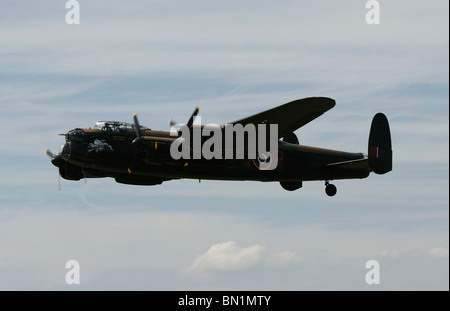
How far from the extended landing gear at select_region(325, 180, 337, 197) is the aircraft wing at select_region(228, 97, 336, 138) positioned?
532cm

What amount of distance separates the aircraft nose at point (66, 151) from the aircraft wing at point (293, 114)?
7.28 metres

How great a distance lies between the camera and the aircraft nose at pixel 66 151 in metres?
31.9

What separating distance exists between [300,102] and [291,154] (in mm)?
5858

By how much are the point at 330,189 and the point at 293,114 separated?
6.86 m

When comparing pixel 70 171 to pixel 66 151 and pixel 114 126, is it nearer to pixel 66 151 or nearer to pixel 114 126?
pixel 66 151

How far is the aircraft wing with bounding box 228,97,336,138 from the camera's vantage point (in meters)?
29.6

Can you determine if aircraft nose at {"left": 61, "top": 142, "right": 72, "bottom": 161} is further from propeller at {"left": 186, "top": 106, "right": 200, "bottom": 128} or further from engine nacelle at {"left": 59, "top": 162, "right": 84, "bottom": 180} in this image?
propeller at {"left": 186, "top": 106, "right": 200, "bottom": 128}

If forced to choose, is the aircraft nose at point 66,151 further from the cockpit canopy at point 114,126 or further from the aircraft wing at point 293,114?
the aircraft wing at point 293,114

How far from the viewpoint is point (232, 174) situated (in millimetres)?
34125

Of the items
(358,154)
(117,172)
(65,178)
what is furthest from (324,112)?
(65,178)

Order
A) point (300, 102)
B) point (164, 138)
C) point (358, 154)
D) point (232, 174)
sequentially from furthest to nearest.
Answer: point (358, 154)
point (232, 174)
point (164, 138)
point (300, 102)

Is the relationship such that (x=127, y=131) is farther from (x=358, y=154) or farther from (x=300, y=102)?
(x=358, y=154)

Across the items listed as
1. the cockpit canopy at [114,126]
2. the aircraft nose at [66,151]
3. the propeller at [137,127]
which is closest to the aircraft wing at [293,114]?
the propeller at [137,127]

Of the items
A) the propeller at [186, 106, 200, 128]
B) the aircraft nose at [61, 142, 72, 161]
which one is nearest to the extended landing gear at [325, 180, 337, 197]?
the propeller at [186, 106, 200, 128]
